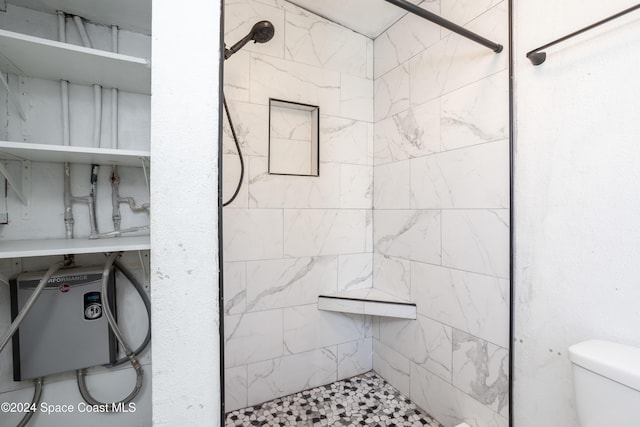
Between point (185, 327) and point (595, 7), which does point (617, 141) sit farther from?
point (185, 327)

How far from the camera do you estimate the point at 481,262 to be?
1255 millimetres

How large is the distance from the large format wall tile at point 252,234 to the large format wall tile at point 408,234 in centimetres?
67

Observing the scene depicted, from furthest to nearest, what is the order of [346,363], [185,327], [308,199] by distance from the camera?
[346,363] < [308,199] < [185,327]

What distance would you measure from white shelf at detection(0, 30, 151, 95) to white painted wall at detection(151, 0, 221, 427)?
61 cm

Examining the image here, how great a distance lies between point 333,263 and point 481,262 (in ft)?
2.78

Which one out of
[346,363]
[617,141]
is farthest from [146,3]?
[346,363]

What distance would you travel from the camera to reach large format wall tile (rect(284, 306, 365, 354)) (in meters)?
1.69

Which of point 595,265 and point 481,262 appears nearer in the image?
point 595,265

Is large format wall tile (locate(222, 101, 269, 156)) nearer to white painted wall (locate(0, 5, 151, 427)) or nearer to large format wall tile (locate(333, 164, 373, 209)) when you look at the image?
white painted wall (locate(0, 5, 151, 427))

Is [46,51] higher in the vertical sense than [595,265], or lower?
higher

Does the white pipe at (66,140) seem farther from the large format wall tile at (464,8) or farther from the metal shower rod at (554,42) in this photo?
the metal shower rod at (554,42)

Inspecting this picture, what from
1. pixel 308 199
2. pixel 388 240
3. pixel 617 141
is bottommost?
pixel 388 240

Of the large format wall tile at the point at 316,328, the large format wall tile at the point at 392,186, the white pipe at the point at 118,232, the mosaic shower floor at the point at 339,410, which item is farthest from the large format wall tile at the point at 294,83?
the mosaic shower floor at the point at 339,410

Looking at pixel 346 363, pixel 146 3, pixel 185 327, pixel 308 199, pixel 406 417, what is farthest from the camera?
pixel 346 363
